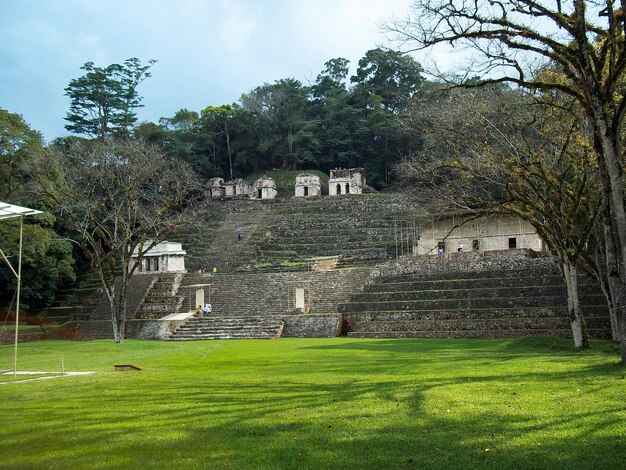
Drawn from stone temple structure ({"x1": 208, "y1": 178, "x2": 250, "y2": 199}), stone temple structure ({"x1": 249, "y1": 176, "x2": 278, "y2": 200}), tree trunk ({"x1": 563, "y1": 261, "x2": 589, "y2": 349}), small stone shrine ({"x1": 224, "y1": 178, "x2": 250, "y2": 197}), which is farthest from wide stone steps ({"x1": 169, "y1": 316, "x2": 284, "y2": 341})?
stone temple structure ({"x1": 208, "y1": 178, "x2": 250, "y2": 199})

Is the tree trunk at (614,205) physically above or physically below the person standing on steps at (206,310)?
above

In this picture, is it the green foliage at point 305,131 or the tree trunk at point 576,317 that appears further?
the green foliage at point 305,131

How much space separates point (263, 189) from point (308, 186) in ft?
16.5

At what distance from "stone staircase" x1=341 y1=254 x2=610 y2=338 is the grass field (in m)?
10.9

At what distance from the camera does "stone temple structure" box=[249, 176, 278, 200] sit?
211 ft

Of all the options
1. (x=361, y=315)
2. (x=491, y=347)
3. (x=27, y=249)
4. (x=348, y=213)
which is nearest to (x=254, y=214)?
(x=348, y=213)

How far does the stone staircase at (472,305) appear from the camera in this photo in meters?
23.1

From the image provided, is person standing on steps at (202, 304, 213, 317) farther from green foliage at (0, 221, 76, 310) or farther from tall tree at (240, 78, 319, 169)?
tall tree at (240, 78, 319, 169)

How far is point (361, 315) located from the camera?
27547 mm

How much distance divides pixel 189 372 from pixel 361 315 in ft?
49.6

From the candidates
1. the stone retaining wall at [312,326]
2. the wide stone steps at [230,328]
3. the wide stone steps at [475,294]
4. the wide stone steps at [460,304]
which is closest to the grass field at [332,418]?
the wide stone steps at [460,304]

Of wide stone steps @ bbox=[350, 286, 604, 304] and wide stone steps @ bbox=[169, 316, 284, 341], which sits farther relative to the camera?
wide stone steps @ bbox=[169, 316, 284, 341]

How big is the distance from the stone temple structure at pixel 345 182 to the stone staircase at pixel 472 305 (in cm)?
3312

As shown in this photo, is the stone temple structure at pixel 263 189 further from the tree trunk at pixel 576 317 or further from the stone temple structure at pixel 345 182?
the tree trunk at pixel 576 317
